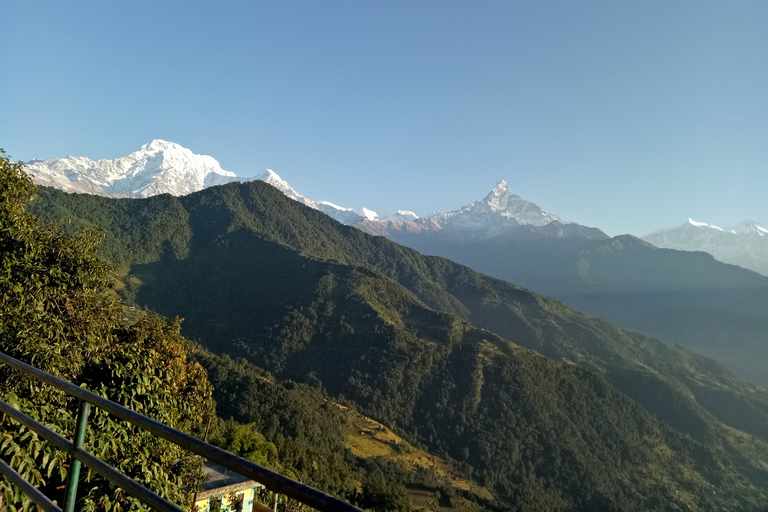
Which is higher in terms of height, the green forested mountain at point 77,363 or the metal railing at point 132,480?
the metal railing at point 132,480

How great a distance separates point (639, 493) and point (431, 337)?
2413 inches

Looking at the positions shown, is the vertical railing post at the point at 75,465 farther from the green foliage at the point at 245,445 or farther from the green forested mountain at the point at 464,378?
the green forested mountain at the point at 464,378

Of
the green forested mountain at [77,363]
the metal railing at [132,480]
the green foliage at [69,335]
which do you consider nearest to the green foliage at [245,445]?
the green forested mountain at [77,363]

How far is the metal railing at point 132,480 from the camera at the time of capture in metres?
1.38

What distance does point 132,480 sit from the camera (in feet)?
5.86

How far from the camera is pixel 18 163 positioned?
10.0 metres

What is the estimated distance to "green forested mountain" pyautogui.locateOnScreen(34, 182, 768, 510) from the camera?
103250 millimetres

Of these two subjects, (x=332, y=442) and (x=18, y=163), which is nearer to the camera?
(x=18, y=163)

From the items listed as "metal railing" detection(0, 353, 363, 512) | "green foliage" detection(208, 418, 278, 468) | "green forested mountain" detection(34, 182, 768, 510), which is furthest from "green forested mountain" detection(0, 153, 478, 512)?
"green forested mountain" detection(34, 182, 768, 510)

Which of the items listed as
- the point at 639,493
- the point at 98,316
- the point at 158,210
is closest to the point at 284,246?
the point at 158,210

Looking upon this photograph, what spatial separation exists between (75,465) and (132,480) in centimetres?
57

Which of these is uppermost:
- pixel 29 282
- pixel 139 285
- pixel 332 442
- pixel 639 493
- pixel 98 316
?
pixel 29 282

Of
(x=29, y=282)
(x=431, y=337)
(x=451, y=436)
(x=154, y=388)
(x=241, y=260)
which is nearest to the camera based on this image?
(x=154, y=388)

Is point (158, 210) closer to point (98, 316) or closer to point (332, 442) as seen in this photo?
point (332, 442)
